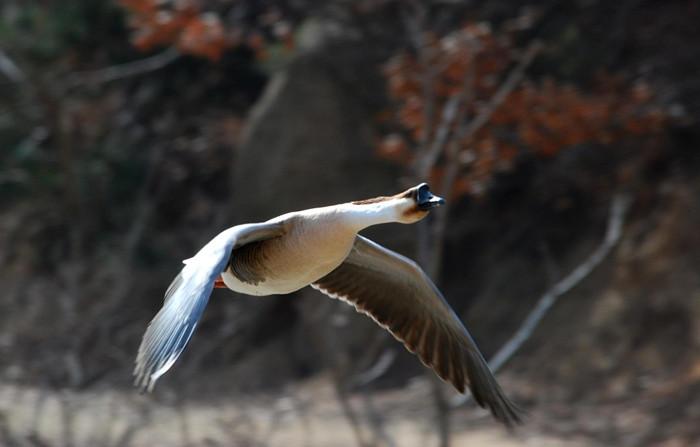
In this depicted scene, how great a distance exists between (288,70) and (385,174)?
52.8 inches

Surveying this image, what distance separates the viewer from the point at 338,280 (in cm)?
508

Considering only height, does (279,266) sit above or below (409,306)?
above

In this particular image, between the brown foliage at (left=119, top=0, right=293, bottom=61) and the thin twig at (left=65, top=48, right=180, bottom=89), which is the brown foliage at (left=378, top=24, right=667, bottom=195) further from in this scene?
the thin twig at (left=65, top=48, right=180, bottom=89)

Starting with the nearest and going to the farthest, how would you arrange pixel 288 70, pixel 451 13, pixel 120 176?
pixel 451 13 → pixel 288 70 → pixel 120 176

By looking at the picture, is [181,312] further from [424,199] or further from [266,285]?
[424,199]

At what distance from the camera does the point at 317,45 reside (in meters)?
10.2

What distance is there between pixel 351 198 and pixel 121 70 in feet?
9.67

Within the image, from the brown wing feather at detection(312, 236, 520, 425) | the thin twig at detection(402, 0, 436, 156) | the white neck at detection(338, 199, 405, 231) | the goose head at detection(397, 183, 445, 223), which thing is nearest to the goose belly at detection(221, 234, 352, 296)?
the white neck at detection(338, 199, 405, 231)

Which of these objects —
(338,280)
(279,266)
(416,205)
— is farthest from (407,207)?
(338,280)

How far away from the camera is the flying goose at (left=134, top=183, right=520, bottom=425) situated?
3.70m

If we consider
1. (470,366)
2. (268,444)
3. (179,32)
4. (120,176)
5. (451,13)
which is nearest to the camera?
(470,366)

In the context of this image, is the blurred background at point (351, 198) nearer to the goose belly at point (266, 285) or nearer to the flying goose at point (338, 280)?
the flying goose at point (338, 280)

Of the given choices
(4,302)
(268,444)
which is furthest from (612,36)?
(4,302)

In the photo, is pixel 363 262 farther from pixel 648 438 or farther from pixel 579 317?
pixel 579 317
